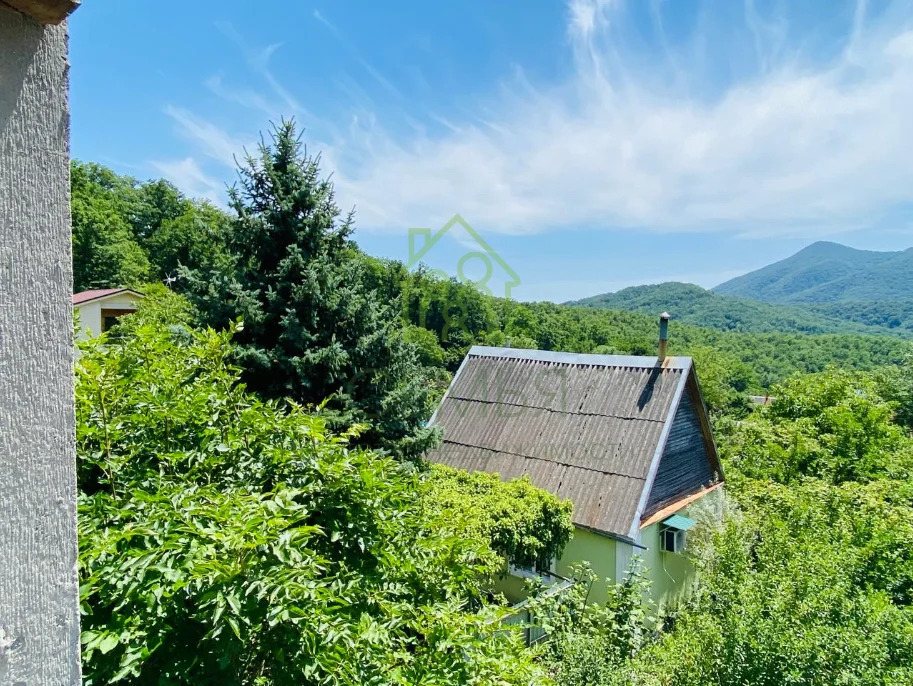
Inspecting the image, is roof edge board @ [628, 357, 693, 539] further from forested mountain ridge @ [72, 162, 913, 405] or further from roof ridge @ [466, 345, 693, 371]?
forested mountain ridge @ [72, 162, 913, 405]

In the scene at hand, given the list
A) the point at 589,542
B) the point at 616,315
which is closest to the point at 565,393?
the point at 589,542

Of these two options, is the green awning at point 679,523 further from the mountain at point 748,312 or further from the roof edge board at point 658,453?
the mountain at point 748,312

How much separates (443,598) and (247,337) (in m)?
5.24

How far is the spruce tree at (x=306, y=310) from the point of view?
653 centimetres

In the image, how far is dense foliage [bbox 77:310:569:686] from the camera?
151cm

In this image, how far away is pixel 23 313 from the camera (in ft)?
3.06

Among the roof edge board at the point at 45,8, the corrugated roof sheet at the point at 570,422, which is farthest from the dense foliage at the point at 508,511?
the roof edge board at the point at 45,8

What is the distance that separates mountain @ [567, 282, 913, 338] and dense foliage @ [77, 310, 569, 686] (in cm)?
8513

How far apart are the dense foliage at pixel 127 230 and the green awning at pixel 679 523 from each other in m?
22.8

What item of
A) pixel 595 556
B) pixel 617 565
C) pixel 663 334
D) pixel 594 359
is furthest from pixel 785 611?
pixel 594 359

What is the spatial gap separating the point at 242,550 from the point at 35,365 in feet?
3.08

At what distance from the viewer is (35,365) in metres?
0.95

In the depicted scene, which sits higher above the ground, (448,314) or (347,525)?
(448,314)

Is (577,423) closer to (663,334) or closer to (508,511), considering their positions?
(663,334)
